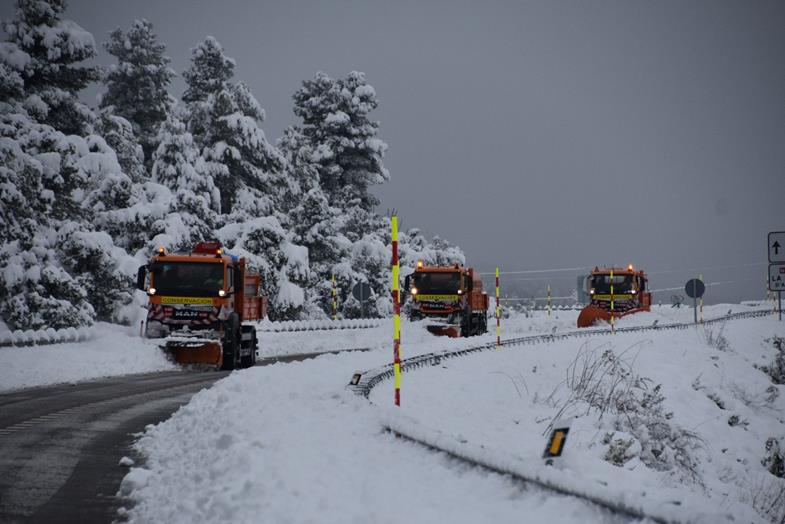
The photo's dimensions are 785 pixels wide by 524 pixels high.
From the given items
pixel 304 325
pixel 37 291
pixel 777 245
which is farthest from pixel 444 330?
pixel 37 291

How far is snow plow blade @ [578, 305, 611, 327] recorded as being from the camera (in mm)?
35031

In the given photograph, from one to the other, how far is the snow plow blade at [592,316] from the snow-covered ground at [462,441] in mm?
12656

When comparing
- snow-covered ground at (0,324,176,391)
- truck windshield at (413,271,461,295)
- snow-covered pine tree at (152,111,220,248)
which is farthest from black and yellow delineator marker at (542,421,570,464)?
snow-covered pine tree at (152,111,220,248)

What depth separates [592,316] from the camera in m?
35.2

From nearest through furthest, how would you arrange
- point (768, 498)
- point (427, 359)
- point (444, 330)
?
point (768, 498) → point (427, 359) → point (444, 330)

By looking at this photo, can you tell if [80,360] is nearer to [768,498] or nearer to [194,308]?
[194,308]

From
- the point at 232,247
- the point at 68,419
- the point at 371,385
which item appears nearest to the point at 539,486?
the point at 371,385

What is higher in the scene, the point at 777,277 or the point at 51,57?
the point at 51,57

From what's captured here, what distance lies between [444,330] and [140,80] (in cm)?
2681

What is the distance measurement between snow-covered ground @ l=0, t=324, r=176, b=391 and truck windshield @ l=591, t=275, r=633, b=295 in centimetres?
2212

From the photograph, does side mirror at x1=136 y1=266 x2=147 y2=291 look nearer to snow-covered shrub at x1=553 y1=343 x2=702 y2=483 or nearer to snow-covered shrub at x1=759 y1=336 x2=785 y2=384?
snow-covered shrub at x1=553 y1=343 x2=702 y2=483

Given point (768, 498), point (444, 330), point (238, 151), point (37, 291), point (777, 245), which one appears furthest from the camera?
point (238, 151)

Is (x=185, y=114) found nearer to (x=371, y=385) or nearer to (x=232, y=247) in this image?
(x=232, y=247)

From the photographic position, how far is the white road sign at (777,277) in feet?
83.0
